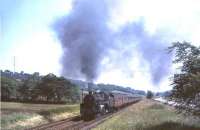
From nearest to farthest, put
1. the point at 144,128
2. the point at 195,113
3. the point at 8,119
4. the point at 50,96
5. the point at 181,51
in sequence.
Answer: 1. the point at 144,128
2. the point at 195,113
3. the point at 181,51
4. the point at 8,119
5. the point at 50,96

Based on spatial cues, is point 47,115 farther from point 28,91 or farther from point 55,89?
point 28,91

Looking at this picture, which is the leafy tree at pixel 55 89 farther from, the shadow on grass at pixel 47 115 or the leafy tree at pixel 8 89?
the shadow on grass at pixel 47 115

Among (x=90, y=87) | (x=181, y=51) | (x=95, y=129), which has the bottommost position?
(x=95, y=129)

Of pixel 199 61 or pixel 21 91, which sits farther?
pixel 21 91

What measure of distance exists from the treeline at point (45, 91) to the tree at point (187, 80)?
7680 centimetres

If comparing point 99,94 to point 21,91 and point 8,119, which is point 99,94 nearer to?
point 8,119

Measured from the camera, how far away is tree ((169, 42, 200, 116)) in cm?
2743

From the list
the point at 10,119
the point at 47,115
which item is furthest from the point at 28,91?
the point at 10,119

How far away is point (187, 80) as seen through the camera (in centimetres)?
2869

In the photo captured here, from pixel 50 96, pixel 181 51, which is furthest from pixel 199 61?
pixel 50 96

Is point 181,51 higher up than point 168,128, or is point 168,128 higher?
point 181,51

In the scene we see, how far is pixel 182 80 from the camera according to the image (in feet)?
96.2

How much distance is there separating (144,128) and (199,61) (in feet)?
22.7

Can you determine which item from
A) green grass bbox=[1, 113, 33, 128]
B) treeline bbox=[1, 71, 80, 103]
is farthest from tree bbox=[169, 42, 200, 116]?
treeline bbox=[1, 71, 80, 103]
